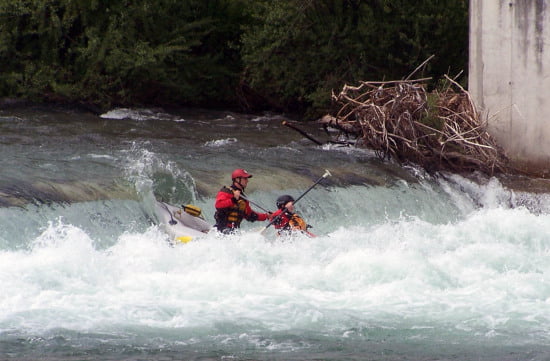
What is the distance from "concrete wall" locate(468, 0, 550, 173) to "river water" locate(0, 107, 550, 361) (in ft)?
2.98

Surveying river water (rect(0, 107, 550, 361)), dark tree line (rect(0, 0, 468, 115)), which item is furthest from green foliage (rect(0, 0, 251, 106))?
river water (rect(0, 107, 550, 361))

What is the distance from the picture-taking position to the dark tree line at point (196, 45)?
63.6ft

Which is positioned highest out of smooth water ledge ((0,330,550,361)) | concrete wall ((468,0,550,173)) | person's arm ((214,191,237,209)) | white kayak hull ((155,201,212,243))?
concrete wall ((468,0,550,173))

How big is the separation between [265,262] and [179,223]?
1349 mm

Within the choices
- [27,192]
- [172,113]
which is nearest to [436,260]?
[27,192]

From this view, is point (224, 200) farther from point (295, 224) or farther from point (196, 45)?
point (196, 45)

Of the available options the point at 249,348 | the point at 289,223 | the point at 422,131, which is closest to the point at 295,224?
the point at 289,223

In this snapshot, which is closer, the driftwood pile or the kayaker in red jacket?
the kayaker in red jacket

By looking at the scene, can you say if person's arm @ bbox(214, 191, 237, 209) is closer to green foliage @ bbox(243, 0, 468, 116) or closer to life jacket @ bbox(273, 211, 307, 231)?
life jacket @ bbox(273, 211, 307, 231)

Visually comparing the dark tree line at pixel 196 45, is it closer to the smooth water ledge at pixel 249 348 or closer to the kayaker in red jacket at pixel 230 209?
the kayaker in red jacket at pixel 230 209

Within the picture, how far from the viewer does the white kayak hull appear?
11023mm

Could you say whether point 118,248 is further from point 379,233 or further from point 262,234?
point 379,233

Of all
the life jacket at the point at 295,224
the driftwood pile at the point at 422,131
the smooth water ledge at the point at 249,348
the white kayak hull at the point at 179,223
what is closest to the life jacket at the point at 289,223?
the life jacket at the point at 295,224

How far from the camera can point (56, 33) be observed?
66.1ft
